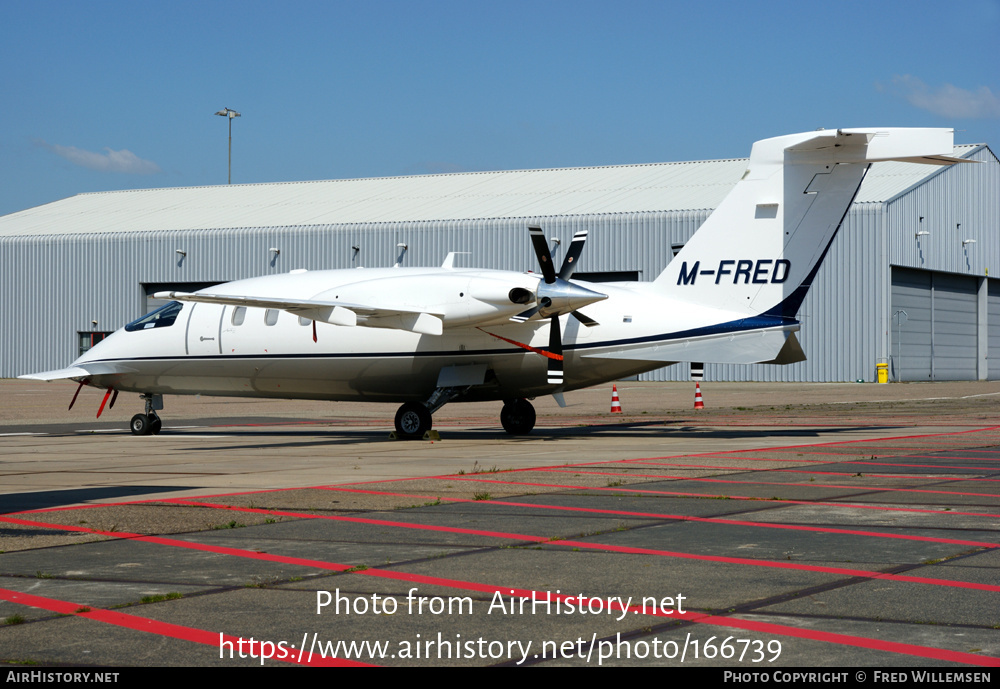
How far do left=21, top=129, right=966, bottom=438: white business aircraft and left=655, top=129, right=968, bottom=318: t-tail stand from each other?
25mm

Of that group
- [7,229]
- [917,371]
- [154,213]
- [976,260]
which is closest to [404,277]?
[917,371]

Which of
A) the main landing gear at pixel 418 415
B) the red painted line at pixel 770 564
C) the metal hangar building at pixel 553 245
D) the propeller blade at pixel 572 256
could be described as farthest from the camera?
the metal hangar building at pixel 553 245

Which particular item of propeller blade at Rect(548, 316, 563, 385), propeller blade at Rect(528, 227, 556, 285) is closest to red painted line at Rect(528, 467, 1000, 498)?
propeller blade at Rect(548, 316, 563, 385)

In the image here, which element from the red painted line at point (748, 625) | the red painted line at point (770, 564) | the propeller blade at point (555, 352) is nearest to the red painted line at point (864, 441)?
the propeller blade at point (555, 352)

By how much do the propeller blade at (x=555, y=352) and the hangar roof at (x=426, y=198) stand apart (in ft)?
117

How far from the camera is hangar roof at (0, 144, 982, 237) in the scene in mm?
60281

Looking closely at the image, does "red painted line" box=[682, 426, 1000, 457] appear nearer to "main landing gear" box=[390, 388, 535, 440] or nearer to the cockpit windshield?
"main landing gear" box=[390, 388, 535, 440]

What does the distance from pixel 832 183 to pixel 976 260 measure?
45.5m

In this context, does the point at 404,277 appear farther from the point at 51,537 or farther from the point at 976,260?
the point at 976,260

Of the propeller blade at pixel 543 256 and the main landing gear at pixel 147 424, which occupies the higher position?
the propeller blade at pixel 543 256

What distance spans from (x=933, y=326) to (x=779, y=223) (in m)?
40.7

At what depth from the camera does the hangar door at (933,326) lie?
56.2 metres

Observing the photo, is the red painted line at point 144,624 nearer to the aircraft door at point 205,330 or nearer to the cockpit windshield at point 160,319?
the aircraft door at point 205,330

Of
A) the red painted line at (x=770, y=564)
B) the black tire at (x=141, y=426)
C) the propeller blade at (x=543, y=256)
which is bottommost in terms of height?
the black tire at (x=141, y=426)
